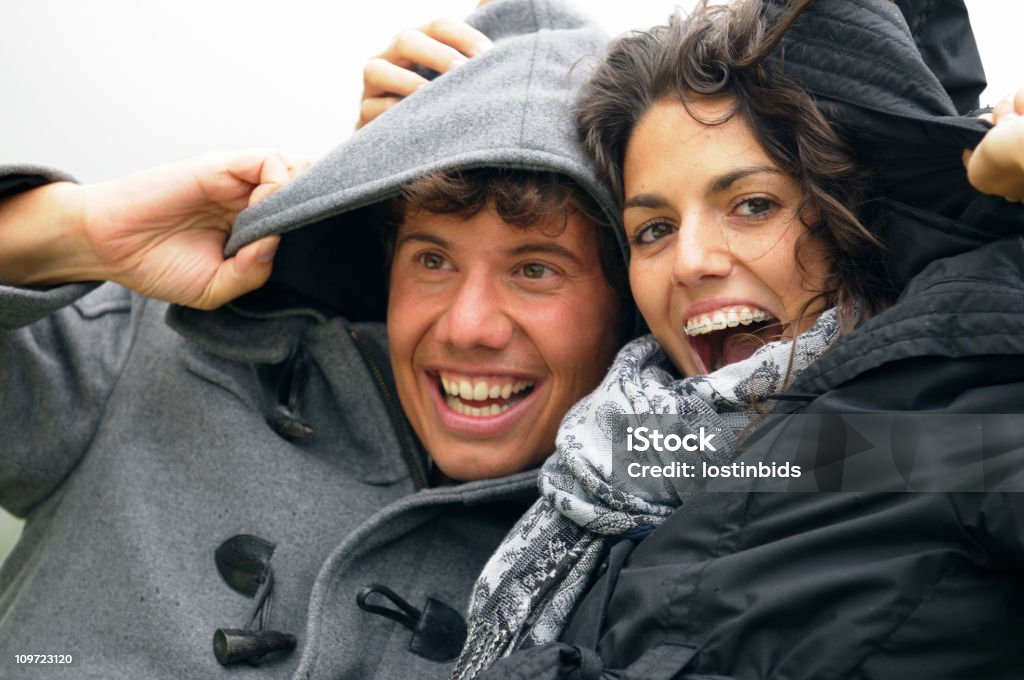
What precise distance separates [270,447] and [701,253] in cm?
99

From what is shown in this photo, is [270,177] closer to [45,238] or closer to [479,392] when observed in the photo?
[45,238]

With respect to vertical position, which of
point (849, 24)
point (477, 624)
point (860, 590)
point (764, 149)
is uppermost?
point (849, 24)

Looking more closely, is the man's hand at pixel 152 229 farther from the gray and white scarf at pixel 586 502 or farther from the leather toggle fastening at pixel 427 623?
the gray and white scarf at pixel 586 502

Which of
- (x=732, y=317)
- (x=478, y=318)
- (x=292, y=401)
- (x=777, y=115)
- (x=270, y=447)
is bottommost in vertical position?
(x=270, y=447)

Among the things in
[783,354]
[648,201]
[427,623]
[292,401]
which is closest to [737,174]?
[648,201]

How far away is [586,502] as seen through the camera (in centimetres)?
158

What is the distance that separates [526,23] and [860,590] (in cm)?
147

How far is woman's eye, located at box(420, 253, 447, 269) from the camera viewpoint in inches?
81.8

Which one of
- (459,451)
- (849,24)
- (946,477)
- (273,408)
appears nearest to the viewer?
(946,477)

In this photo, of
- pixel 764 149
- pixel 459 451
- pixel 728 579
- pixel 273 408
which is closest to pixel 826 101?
pixel 764 149

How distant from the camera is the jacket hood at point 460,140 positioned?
1.88m

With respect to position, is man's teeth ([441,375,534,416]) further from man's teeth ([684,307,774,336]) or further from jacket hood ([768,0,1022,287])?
jacket hood ([768,0,1022,287])

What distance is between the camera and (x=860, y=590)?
47.4 inches

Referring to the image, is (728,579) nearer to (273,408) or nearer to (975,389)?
(975,389)
